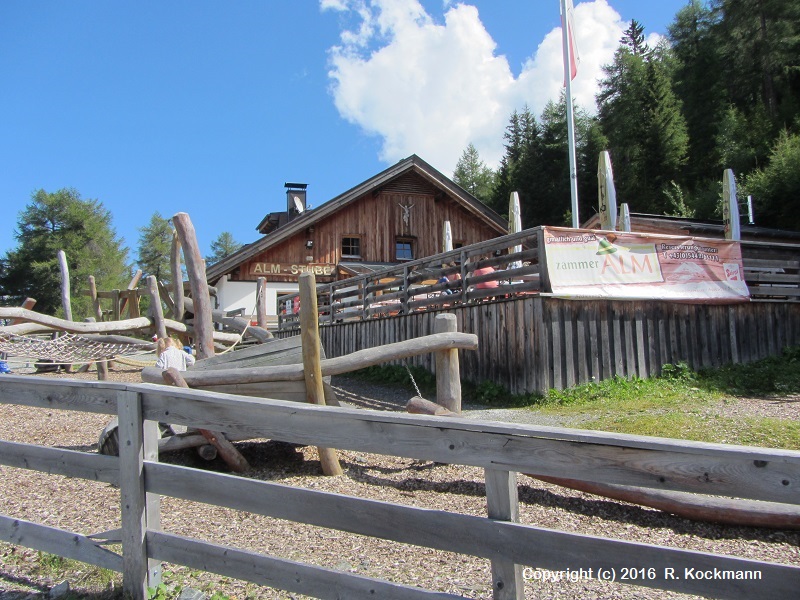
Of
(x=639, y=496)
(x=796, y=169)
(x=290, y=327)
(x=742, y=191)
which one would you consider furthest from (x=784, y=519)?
(x=742, y=191)

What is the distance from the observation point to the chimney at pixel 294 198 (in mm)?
31009

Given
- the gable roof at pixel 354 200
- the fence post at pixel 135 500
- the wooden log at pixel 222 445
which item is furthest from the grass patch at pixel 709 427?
the gable roof at pixel 354 200

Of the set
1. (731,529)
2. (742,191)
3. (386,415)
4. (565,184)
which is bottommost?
(731,529)

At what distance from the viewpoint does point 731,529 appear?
491cm

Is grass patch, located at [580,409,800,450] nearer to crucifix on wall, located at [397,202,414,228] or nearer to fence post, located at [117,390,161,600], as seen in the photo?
fence post, located at [117,390,161,600]

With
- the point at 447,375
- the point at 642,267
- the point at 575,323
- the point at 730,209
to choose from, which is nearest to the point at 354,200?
the point at 730,209

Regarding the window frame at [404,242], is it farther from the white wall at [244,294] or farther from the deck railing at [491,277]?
the deck railing at [491,277]

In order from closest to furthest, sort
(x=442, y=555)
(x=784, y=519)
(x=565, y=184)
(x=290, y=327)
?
(x=442, y=555)
(x=784, y=519)
(x=290, y=327)
(x=565, y=184)

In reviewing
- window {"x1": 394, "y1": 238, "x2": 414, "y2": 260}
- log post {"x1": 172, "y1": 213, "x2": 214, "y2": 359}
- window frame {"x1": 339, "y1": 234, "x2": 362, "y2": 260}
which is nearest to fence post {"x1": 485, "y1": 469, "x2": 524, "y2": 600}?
log post {"x1": 172, "y1": 213, "x2": 214, "y2": 359}

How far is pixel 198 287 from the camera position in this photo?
9.61 meters

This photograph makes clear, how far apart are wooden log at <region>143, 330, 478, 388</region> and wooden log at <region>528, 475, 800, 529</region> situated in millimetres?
2191

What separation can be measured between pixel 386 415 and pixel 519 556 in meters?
0.81

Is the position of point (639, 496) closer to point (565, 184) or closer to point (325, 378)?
point (325, 378)

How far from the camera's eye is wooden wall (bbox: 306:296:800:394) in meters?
9.73
